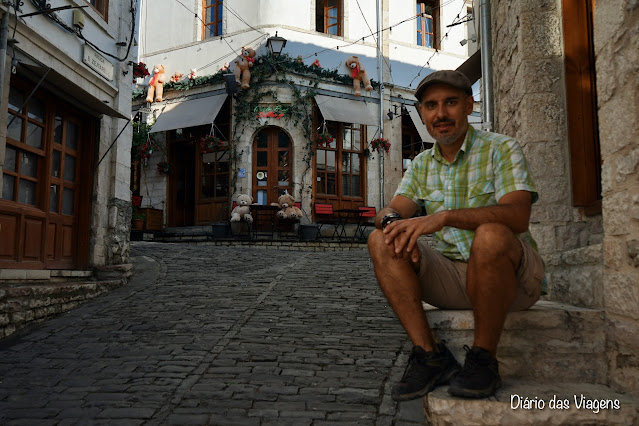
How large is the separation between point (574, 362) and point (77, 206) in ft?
24.3

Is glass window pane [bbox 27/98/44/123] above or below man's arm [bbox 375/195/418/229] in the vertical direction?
above

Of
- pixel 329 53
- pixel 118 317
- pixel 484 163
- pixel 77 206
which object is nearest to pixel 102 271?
pixel 77 206

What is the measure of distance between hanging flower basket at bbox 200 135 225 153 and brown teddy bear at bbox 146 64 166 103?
7.62 ft

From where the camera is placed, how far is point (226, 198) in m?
15.6

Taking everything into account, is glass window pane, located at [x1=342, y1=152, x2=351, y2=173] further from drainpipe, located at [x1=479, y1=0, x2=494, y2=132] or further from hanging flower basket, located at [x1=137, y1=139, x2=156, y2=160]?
drainpipe, located at [x1=479, y1=0, x2=494, y2=132]

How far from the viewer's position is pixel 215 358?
4.32 m

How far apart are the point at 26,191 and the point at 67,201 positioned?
0.92m

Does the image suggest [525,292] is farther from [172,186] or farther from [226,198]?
[172,186]

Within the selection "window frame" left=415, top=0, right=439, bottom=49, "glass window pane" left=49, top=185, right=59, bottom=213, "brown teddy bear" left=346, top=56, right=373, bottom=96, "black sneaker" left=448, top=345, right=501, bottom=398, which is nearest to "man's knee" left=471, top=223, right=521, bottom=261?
"black sneaker" left=448, top=345, right=501, bottom=398

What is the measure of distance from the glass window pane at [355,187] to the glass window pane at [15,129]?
10350mm

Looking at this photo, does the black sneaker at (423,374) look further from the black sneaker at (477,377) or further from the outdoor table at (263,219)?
the outdoor table at (263,219)

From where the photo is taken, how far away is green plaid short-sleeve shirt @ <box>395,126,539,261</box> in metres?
2.55

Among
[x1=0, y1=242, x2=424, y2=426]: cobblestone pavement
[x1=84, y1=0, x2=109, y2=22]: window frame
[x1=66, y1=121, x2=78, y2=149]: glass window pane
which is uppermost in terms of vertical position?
[x1=84, y1=0, x2=109, y2=22]: window frame

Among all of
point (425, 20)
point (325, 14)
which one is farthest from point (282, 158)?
point (425, 20)
